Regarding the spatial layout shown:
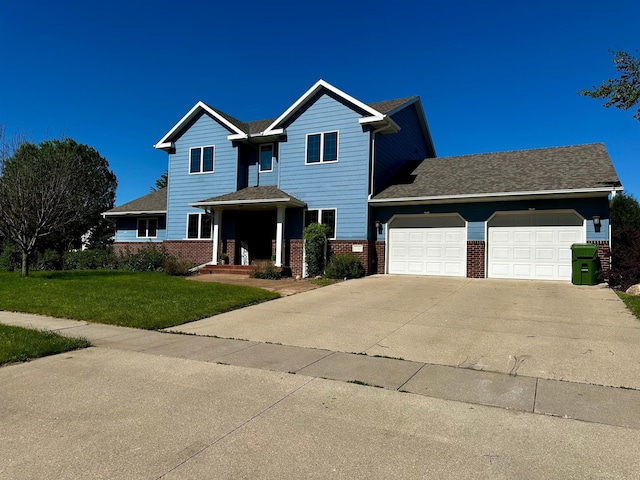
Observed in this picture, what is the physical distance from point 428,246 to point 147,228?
16229 millimetres

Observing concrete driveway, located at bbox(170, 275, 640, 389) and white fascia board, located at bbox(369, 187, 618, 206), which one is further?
white fascia board, located at bbox(369, 187, 618, 206)

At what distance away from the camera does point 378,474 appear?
298 centimetres

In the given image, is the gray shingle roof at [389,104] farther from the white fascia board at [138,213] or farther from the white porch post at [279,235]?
the white fascia board at [138,213]

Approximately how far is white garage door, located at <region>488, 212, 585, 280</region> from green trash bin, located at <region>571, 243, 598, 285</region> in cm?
99

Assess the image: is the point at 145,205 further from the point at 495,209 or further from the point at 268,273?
the point at 495,209

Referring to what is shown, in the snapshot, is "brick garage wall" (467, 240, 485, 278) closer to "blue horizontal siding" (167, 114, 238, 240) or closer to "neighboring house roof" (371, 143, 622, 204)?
"neighboring house roof" (371, 143, 622, 204)

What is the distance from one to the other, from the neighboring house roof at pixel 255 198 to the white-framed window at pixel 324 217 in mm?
627

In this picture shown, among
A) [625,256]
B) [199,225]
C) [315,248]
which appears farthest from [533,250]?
[199,225]

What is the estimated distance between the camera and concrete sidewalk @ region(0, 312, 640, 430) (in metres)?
4.22

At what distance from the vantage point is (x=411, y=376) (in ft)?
17.1

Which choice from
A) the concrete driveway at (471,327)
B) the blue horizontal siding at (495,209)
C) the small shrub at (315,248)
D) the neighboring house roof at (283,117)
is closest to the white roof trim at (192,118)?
the neighboring house roof at (283,117)

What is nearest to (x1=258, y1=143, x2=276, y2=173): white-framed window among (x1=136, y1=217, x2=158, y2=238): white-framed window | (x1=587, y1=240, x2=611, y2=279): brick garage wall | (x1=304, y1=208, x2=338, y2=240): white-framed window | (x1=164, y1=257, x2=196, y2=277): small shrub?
(x1=304, y1=208, x2=338, y2=240): white-framed window

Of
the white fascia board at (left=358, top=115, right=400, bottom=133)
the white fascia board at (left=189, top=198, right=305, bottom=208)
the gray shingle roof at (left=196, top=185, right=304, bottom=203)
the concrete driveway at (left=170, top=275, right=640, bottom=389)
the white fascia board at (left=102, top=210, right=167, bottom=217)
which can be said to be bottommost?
the concrete driveway at (left=170, top=275, right=640, bottom=389)

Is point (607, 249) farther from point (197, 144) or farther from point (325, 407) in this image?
point (197, 144)
